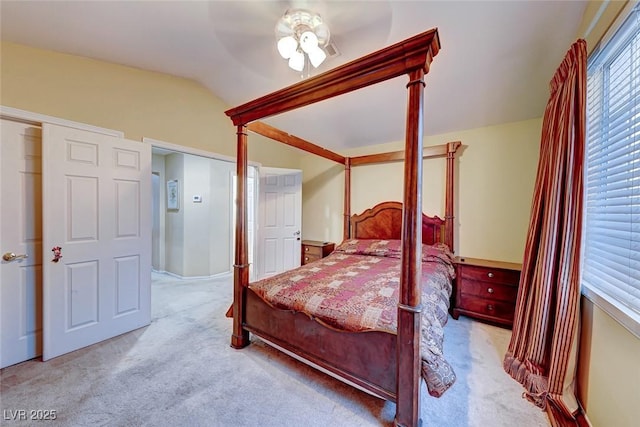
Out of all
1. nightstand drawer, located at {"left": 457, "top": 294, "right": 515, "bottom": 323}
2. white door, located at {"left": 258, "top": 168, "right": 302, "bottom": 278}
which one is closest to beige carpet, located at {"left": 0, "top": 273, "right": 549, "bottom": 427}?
nightstand drawer, located at {"left": 457, "top": 294, "right": 515, "bottom": 323}

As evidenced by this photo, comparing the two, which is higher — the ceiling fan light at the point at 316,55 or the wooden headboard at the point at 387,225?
the ceiling fan light at the point at 316,55

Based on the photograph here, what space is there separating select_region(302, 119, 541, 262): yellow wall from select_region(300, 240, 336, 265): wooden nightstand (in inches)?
41.8

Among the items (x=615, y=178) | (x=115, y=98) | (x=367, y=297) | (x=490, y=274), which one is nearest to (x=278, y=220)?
(x=115, y=98)

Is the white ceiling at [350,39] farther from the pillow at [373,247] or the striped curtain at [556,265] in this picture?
the pillow at [373,247]

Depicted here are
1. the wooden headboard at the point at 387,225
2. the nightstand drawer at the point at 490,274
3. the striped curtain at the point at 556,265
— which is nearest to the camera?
the striped curtain at the point at 556,265

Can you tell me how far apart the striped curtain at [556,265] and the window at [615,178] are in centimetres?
12

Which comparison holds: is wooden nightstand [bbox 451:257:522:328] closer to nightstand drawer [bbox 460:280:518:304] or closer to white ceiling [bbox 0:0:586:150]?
nightstand drawer [bbox 460:280:518:304]

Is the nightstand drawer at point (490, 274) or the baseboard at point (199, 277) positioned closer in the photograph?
the nightstand drawer at point (490, 274)

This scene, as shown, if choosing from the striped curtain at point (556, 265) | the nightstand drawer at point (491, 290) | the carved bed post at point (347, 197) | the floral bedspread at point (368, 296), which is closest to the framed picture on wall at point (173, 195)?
the carved bed post at point (347, 197)

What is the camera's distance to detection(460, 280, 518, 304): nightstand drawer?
2.50 metres

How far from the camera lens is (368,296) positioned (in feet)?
5.97

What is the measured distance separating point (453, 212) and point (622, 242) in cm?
190

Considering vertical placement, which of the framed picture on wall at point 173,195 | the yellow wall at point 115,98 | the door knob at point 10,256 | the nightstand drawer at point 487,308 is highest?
the yellow wall at point 115,98

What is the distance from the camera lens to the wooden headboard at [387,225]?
330 cm
